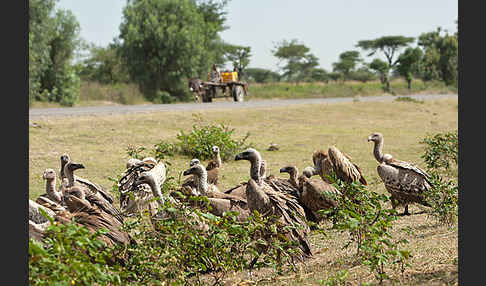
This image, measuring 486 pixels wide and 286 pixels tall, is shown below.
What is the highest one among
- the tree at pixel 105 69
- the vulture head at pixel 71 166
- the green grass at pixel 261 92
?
the tree at pixel 105 69

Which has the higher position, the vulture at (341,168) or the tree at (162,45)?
the tree at (162,45)

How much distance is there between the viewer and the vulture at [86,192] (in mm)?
6551

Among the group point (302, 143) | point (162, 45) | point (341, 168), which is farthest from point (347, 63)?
point (341, 168)

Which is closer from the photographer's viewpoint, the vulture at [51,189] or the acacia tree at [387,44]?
the vulture at [51,189]

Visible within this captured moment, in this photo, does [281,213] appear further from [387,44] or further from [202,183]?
[387,44]

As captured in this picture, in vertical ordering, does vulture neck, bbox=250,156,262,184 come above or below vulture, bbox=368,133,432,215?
above

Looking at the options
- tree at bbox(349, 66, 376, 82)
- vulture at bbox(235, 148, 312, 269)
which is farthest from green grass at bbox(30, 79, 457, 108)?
vulture at bbox(235, 148, 312, 269)

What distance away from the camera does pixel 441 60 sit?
57688 mm

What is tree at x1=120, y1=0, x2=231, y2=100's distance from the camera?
3609 centimetres

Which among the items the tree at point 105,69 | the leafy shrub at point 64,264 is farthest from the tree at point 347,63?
the leafy shrub at point 64,264

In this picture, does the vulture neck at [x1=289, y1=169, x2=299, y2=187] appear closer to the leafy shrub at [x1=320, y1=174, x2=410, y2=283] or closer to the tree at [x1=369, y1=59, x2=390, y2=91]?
the leafy shrub at [x1=320, y1=174, x2=410, y2=283]

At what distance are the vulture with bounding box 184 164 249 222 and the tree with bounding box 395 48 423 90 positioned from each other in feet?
171

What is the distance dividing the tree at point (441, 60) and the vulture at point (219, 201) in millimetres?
52628

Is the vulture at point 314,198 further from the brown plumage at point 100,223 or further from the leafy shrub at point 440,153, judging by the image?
the leafy shrub at point 440,153
